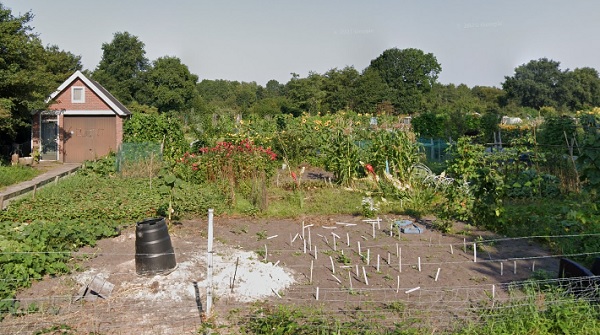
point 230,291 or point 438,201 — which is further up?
point 438,201


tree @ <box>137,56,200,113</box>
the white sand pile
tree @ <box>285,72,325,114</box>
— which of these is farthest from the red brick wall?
tree @ <box>285,72,325,114</box>

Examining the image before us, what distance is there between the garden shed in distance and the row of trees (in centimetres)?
127

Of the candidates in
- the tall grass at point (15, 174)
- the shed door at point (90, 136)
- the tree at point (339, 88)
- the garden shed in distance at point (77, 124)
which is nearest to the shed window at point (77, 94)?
the garden shed in distance at point (77, 124)

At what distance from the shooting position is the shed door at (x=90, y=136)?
73.0 ft

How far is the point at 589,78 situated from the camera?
70.6 metres

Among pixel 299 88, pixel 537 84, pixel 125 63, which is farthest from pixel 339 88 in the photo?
pixel 537 84

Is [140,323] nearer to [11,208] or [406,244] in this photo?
[406,244]

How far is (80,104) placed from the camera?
72.5ft

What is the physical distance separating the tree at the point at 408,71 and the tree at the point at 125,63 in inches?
1472

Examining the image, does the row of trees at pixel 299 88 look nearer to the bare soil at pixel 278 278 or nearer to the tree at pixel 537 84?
the tree at pixel 537 84

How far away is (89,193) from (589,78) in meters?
Result: 77.5

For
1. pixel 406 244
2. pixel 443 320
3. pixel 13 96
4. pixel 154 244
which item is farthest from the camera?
pixel 13 96

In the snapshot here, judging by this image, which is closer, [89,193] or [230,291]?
[230,291]

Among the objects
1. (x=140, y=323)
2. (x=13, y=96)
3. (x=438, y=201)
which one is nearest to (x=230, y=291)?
(x=140, y=323)
